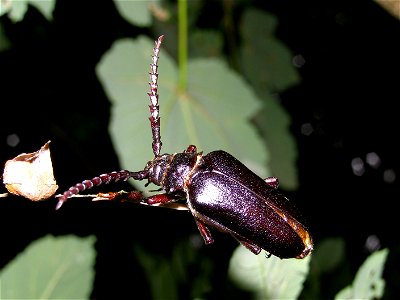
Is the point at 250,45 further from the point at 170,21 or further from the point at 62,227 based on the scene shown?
the point at 62,227

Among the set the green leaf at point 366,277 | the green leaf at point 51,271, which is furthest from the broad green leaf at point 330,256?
the green leaf at point 51,271

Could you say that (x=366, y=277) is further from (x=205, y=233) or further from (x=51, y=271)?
(x=51, y=271)

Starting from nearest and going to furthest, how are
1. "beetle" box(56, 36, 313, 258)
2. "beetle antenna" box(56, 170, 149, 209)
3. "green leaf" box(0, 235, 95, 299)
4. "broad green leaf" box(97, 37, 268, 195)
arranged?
"beetle antenna" box(56, 170, 149, 209)
"green leaf" box(0, 235, 95, 299)
"beetle" box(56, 36, 313, 258)
"broad green leaf" box(97, 37, 268, 195)

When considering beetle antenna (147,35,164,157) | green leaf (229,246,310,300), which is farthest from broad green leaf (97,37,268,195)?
green leaf (229,246,310,300)

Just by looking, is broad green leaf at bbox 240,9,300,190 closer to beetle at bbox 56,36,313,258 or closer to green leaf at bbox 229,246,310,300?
beetle at bbox 56,36,313,258

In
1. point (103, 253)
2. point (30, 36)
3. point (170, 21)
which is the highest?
point (170, 21)

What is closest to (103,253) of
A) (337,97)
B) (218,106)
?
(218,106)

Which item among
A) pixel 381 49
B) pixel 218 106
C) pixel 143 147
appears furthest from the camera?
pixel 381 49
